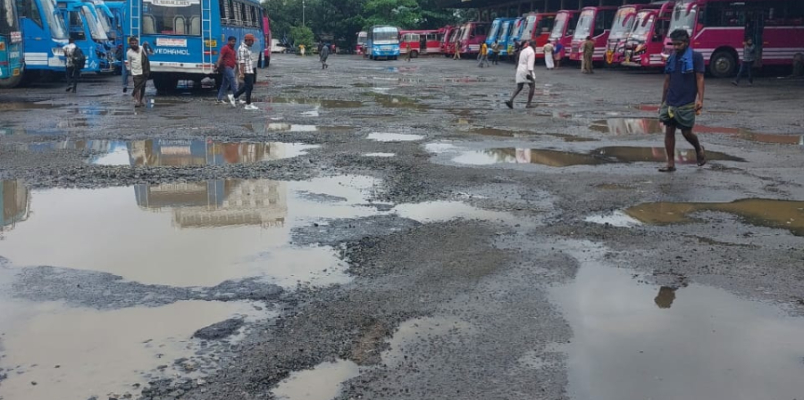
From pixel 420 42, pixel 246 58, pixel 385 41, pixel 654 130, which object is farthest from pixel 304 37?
pixel 654 130

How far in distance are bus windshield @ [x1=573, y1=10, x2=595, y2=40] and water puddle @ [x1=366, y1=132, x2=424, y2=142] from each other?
24944mm

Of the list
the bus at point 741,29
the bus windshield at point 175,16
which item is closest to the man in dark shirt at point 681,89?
the bus windshield at point 175,16

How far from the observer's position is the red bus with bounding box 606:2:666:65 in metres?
31.8

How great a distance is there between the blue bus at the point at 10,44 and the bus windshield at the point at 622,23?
21.8m

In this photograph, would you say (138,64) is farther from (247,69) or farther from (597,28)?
(597,28)

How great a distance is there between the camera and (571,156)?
426 inches

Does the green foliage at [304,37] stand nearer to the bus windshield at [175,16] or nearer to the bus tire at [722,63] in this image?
the bus tire at [722,63]

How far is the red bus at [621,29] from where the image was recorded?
3175 cm

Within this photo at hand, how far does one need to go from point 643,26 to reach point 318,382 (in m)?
28.9

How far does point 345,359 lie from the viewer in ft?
13.8

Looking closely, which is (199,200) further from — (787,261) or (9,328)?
(787,261)

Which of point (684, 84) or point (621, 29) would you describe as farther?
point (621, 29)

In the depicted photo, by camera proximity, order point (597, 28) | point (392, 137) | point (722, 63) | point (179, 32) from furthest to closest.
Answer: point (597, 28), point (722, 63), point (179, 32), point (392, 137)

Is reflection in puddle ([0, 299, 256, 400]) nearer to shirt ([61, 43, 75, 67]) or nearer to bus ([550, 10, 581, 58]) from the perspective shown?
shirt ([61, 43, 75, 67])
